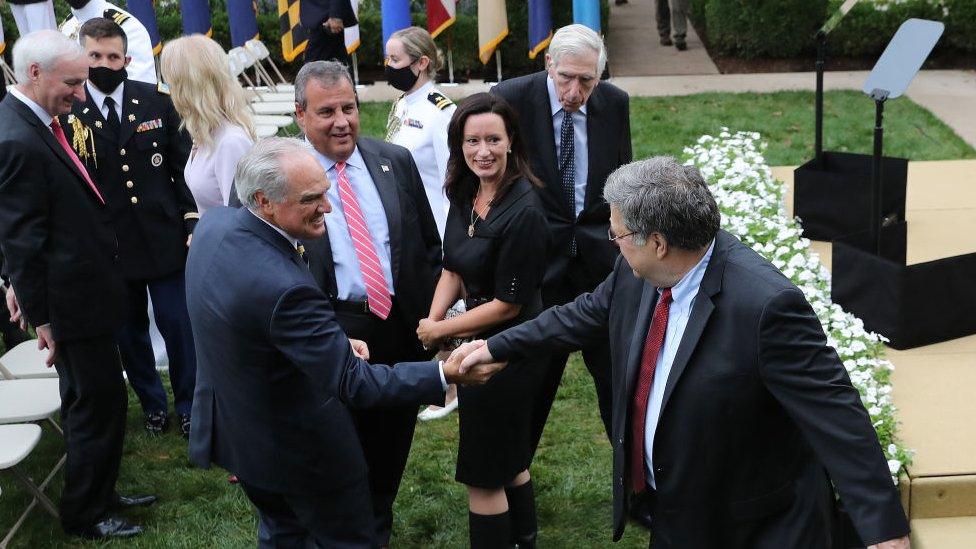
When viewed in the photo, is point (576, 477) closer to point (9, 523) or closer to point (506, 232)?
point (506, 232)

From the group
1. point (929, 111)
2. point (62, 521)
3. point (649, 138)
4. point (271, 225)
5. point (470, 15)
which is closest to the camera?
point (271, 225)

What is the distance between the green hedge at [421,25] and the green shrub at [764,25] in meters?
1.42

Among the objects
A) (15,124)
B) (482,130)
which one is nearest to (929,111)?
(482,130)

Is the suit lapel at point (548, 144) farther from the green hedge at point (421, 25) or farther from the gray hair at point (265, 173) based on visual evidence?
the green hedge at point (421, 25)

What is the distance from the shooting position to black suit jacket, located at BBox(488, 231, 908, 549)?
10.3ft

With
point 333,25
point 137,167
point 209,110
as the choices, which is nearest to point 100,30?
point 137,167

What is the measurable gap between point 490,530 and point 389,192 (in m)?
1.40

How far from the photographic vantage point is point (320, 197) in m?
3.77

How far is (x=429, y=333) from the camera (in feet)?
15.0

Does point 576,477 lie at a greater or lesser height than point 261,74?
lesser

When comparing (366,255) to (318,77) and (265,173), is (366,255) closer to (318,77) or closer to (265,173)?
(318,77)

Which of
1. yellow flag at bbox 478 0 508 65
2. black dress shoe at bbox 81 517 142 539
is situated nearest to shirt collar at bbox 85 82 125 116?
black dress shoe at bbox 81 517 142 539

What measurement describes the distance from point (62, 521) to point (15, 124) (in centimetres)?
180

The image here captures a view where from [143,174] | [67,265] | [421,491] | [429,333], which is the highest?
[143,174]
